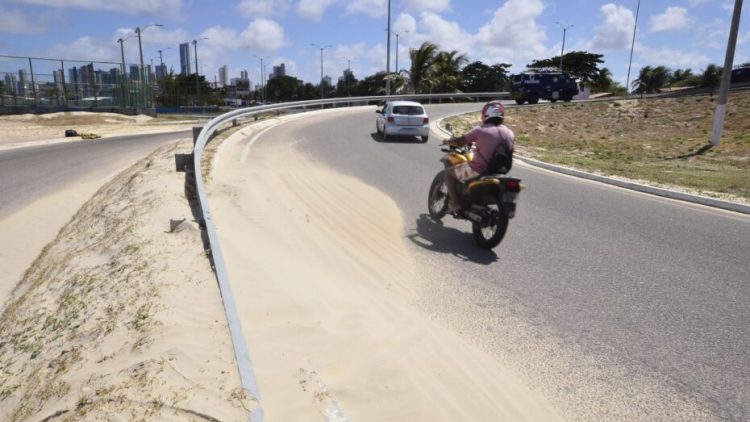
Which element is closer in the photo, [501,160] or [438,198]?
[501,160]

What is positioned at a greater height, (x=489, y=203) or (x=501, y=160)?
(x=501, y=160)

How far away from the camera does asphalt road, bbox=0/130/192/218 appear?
39.9 feet

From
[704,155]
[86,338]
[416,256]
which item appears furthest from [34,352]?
[704,155]

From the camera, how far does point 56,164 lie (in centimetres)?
1579

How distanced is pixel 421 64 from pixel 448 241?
158ft

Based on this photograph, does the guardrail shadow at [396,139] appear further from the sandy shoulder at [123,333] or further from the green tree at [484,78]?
the green tree at [484,78]

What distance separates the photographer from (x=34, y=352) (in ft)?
14.5

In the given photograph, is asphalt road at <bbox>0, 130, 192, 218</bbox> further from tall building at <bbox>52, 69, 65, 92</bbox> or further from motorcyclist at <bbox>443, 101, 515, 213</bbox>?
tall building at <bbox>52, 69, 65, 92</bbox>

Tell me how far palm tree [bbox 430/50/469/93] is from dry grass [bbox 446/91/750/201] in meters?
20.7

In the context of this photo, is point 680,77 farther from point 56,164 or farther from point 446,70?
point 56,164

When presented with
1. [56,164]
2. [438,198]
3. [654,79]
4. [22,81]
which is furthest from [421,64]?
[438,198]

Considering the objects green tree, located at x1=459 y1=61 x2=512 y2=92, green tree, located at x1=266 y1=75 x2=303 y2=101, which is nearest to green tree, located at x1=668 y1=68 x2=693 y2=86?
green tree, located at x1=459 y1=61 x2=512 y2=92

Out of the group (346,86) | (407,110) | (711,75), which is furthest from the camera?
(346,86)

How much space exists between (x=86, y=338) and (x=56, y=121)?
36725 millimetres
